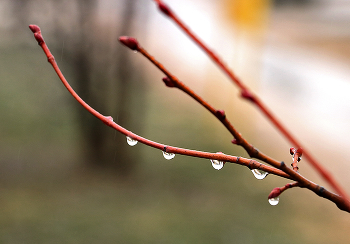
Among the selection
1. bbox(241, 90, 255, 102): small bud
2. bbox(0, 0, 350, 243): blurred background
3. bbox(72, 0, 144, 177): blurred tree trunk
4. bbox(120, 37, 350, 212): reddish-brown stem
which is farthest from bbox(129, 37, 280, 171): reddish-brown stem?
bbox(72, 0, 144, 177): blurred tree trunk

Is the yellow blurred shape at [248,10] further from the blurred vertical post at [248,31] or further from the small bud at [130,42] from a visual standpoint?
the small bud at [130,42]

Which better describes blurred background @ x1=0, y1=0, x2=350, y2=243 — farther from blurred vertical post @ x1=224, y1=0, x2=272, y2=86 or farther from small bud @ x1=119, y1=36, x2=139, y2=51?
small bud @ x1=119, y1=36, x2=139, y2=51

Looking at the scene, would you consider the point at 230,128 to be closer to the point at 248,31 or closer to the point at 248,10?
the point at 248,10

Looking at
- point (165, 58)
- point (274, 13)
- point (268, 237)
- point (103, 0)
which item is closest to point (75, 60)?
point (103, 0)

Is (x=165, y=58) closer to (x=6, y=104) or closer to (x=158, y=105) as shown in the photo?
(x=158, y=105)

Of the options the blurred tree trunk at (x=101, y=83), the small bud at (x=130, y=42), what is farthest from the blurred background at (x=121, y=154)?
the small bud at (x=130, y=42)

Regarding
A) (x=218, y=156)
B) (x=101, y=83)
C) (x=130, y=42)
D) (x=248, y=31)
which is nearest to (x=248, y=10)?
(x=248, y=31)
